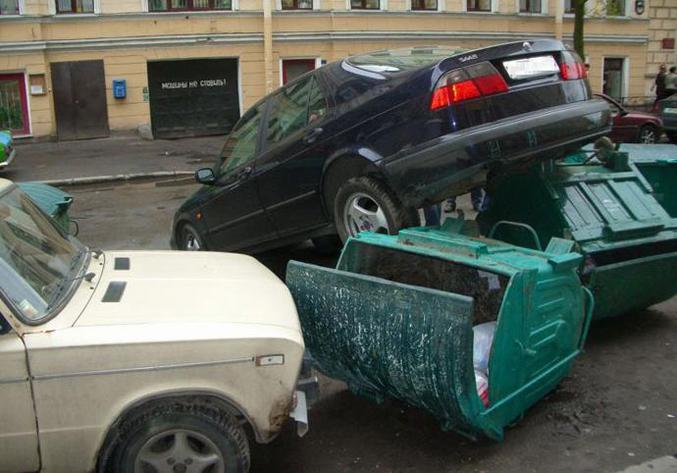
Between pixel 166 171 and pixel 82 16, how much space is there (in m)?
6.76

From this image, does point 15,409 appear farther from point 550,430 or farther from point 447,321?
point 550,430

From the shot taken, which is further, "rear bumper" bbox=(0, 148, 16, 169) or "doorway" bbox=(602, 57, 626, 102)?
"doorway" bbox=(602, 57, 626, 102)

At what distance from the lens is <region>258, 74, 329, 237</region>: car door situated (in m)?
5.94

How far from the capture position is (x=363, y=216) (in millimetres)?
5547

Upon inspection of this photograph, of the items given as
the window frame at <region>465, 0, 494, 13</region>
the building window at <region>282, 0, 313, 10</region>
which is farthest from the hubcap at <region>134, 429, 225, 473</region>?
the window frame at <region>465, 0, 494, 13</region>

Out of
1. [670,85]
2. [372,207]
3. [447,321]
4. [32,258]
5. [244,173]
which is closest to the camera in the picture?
[447,321]

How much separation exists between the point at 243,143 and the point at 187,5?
49.7 feet

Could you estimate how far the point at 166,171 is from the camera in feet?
50.6

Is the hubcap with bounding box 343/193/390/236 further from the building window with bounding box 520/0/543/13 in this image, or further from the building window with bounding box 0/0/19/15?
the building window with bounding box 520/0/543/13

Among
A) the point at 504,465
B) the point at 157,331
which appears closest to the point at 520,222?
the point at 504,465

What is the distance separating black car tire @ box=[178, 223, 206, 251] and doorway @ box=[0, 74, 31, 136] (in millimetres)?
13790

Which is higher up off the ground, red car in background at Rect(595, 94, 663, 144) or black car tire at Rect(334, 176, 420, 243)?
black car tire at Rect(334, 176, 420, 243)

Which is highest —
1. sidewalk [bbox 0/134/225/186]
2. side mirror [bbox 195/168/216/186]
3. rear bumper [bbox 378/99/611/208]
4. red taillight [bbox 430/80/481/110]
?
red taillight [bbox 430/80/481/110]

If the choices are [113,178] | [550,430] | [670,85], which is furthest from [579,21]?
[550,430]
